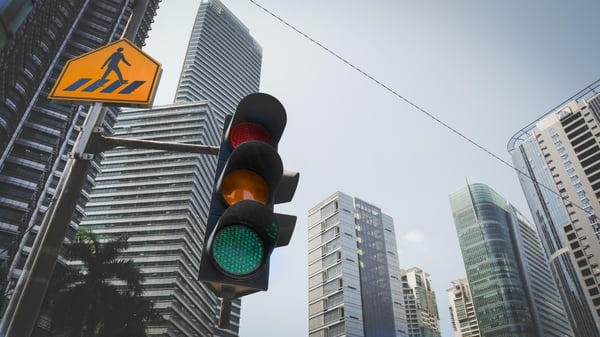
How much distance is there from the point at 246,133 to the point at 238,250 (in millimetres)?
926

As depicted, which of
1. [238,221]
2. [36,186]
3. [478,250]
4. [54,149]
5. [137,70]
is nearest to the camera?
[238,221]

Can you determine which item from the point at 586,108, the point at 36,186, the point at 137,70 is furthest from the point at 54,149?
the point at 586,108

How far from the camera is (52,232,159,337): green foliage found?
24.9m

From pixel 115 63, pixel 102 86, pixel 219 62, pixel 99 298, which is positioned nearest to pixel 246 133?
pixel 102 86

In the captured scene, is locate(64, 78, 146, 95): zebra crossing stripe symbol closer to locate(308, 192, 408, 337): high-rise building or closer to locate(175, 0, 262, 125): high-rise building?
locate(308, 192, 408, 337): high-rise building

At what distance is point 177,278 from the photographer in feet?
284

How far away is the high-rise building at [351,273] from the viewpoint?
85.1 m

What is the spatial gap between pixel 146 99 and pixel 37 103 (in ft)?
289

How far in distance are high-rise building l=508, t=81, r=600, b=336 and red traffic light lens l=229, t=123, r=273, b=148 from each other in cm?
9866

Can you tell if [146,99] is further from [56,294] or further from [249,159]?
[56,294]

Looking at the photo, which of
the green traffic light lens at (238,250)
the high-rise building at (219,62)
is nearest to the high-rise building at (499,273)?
the high-rise building at (219,62)

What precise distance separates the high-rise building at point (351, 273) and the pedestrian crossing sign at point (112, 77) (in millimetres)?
83977

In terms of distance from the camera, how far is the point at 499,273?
13162 centimetres

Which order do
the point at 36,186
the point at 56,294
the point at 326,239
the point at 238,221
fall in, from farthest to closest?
the point at 326,239 < the point at 36,186 < the point at 56,294 < the point at 238,221
